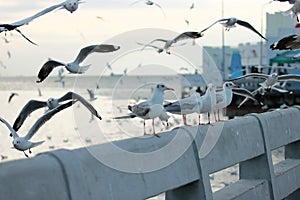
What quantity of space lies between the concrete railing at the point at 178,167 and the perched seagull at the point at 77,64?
207cm

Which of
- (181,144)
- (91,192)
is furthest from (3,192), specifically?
(181,144)

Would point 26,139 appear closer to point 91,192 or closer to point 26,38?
point 26,38

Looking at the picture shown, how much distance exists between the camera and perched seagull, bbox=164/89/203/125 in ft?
23.0

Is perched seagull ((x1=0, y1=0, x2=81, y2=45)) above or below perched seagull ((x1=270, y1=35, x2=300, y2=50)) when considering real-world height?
above

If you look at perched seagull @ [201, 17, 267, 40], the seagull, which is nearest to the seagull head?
the seagull

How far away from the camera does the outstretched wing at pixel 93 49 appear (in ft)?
25.5

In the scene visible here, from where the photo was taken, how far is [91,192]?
423 centimetres

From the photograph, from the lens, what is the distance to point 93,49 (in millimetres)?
7914

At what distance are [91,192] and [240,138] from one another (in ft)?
8.70

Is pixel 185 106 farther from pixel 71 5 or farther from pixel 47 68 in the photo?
pixel 71 5

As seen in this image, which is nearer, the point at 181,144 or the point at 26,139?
the point at 181,144

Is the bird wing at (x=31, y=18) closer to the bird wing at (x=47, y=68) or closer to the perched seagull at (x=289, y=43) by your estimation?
the bird wing at (x=47, y=68)

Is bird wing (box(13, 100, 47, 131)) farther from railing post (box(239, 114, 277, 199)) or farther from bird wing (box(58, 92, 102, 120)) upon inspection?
railing post (box(239, 114, 277, 199))

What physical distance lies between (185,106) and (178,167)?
5.86 feet
